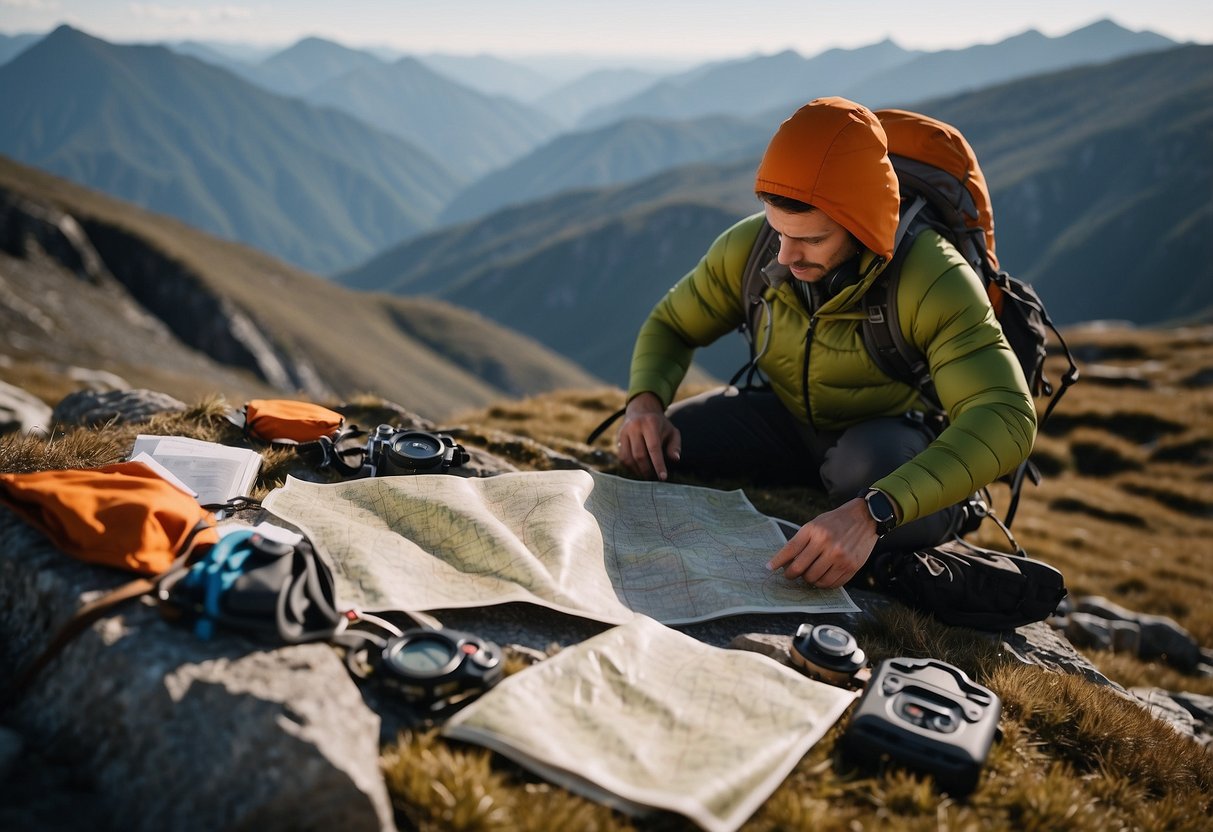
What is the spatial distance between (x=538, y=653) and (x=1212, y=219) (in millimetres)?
223055

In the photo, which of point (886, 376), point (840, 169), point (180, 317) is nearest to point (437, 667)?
point (840, 169)

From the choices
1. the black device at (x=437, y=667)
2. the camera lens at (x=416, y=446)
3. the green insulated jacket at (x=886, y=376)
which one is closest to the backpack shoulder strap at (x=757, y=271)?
the green insulated jacket at (x=886, y=376)

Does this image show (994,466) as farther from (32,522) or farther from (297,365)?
(297,365)

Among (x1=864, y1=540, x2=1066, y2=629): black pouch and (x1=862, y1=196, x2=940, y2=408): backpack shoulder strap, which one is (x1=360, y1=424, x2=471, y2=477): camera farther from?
(x1=864, y1=540, x2=1066, y2=629): black pouch

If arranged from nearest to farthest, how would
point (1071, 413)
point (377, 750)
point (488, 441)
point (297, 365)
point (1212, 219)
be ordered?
point (377, 750) < point (488, 441) < point (1071, 413) < point (297, 365) < point (1212, 219)

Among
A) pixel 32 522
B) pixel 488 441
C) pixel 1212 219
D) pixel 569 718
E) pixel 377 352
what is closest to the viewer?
pixel 569 718

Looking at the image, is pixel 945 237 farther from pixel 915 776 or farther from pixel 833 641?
pixel 915 776

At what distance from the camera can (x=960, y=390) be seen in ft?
15.9

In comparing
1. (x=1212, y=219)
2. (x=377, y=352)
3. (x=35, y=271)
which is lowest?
(x=377, y=352)

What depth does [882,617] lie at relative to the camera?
468 centimetres

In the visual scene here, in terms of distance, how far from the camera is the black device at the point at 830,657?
380 centimetres

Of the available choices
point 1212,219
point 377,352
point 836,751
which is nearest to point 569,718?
point 836,751

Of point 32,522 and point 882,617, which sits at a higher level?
point 32,522

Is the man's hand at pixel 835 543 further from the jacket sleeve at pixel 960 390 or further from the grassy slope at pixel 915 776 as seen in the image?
the grassy slope at pixel 915 776
